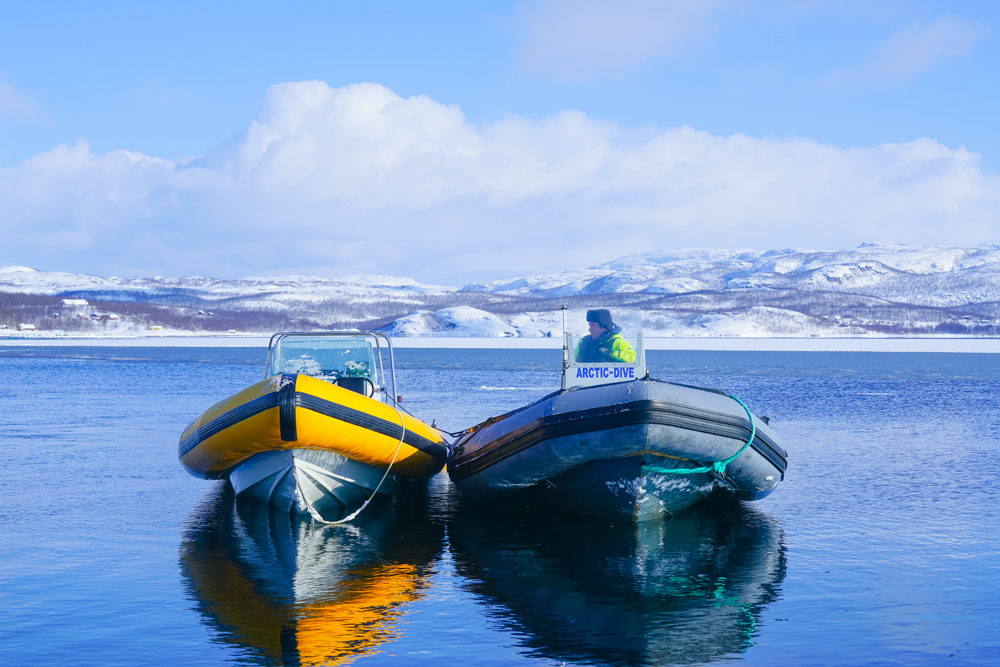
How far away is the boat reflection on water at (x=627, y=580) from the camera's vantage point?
18.0ft

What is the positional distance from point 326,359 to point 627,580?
17.2 feet

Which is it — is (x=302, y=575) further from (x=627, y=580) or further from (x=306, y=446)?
(x=627, y=580)

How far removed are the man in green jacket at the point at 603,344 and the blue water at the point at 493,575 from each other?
5.53ft

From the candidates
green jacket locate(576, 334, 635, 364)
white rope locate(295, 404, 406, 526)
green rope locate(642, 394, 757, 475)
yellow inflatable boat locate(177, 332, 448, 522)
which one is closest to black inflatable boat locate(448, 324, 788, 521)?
green rope locate(642, 394, 757, 475)

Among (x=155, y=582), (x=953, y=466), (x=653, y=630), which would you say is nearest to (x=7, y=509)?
(x=155, y=582)

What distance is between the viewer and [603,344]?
31.1 ft

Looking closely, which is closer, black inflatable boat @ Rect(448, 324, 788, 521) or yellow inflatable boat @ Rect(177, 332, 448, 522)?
black inflatable boat @ Rect(448, 324, 788, 521)

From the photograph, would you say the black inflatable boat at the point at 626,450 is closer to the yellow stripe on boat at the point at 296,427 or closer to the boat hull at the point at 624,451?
the boat hull at the point at 624,451

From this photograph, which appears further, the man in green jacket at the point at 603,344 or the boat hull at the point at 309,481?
the man in green jacket at the point at 603,344

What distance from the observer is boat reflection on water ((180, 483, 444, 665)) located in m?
5.54

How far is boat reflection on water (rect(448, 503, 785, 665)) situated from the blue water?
24 mm

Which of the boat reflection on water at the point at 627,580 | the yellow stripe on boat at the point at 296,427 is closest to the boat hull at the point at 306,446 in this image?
the yellow stripe on boat at the point at 296,427

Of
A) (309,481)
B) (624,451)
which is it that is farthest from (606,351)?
(309,481)

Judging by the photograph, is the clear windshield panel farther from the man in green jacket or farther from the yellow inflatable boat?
the man in green jacket
